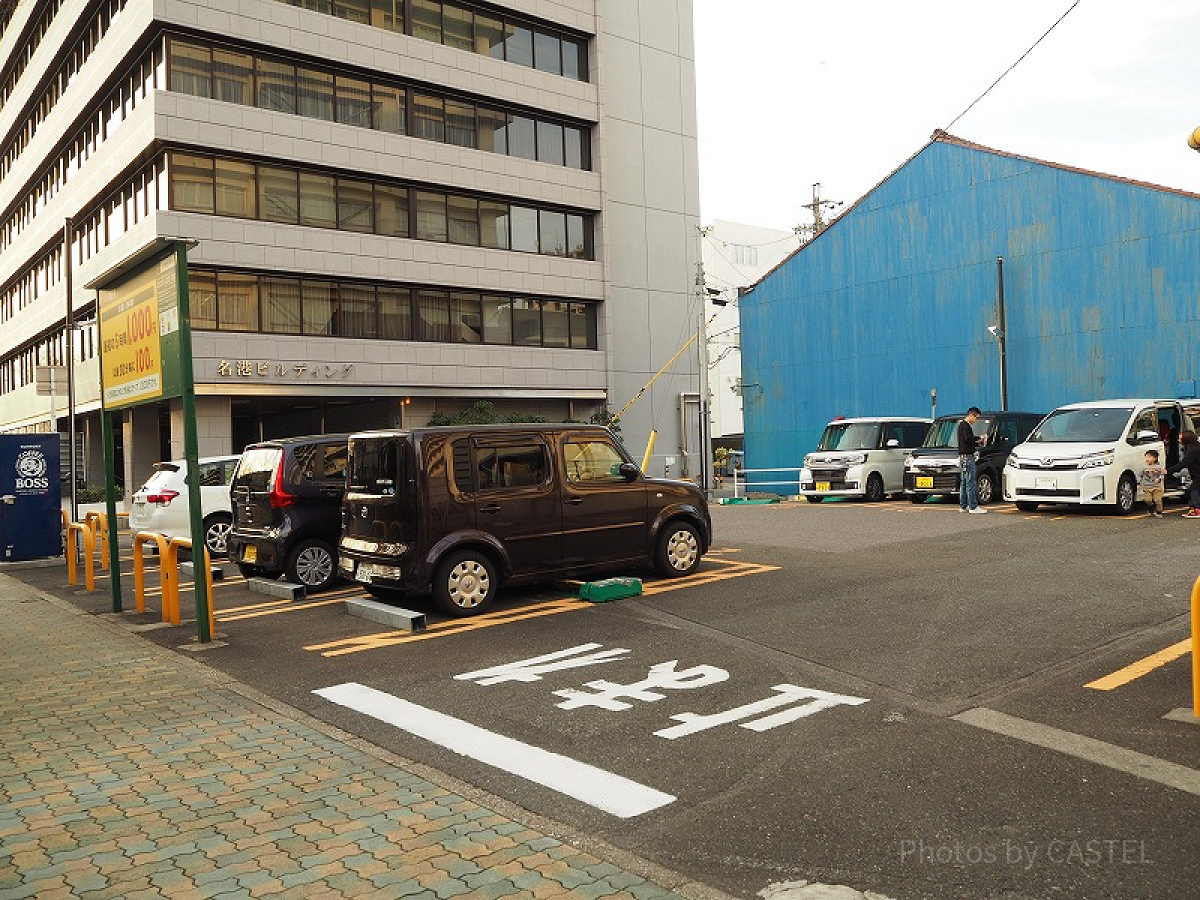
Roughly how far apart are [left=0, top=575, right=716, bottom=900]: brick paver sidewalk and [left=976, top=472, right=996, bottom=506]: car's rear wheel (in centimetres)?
1649

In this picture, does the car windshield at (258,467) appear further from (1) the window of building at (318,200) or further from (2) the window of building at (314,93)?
(2) the window of building at (314,93)

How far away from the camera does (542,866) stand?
3.81 meters

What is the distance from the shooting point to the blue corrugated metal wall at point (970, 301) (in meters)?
24.1

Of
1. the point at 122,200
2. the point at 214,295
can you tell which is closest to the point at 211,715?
the point at 214,295

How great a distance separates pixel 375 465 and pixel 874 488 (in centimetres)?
1509

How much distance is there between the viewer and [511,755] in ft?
17.1

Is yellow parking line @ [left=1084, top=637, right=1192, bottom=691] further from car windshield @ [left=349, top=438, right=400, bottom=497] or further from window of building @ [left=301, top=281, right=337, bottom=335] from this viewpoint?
window of building @ [left=301, top=281, right=337, bottom=335]

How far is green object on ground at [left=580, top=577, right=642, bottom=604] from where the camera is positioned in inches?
381

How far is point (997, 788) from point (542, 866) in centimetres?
215

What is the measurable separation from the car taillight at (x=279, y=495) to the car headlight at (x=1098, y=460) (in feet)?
41.6

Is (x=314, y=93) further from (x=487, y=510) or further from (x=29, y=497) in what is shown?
(x=487, y=510)

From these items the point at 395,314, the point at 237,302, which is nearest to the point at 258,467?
the point at 237,302

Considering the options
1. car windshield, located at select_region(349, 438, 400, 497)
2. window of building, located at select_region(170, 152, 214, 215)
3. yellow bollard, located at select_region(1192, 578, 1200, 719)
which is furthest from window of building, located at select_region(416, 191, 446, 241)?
yellow bollard, located at select_region(1192, 578, 1200, 719)

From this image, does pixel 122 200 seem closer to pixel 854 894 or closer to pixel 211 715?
pixel 211 715
